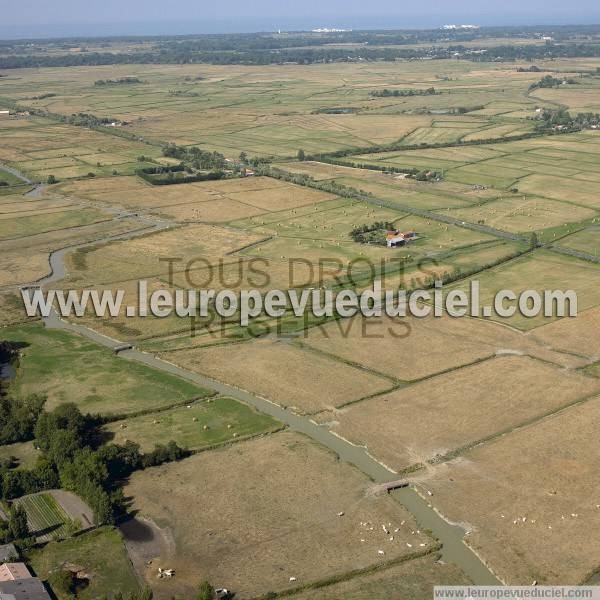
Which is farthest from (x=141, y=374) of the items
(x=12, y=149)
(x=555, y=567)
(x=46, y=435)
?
(x=12, y=149)

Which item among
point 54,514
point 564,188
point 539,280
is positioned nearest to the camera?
point 54,514

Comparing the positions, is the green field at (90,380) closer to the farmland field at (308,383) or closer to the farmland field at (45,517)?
the farmland field at (308,383)

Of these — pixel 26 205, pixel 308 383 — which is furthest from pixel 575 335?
pixel 26 205

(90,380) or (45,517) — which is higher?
(90,380)

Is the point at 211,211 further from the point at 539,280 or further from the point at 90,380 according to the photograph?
the point at 90,380

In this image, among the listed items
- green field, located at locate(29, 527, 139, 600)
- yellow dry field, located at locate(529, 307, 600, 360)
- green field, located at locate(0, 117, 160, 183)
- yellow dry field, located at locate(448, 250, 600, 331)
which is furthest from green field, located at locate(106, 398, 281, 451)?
green field, located at locate(0, 117, 160, 183)

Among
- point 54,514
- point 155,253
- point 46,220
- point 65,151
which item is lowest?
point 54,514

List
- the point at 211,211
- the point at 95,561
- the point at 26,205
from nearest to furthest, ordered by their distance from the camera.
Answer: the point at 95,561
the point at 211,211
the point at 26,205
